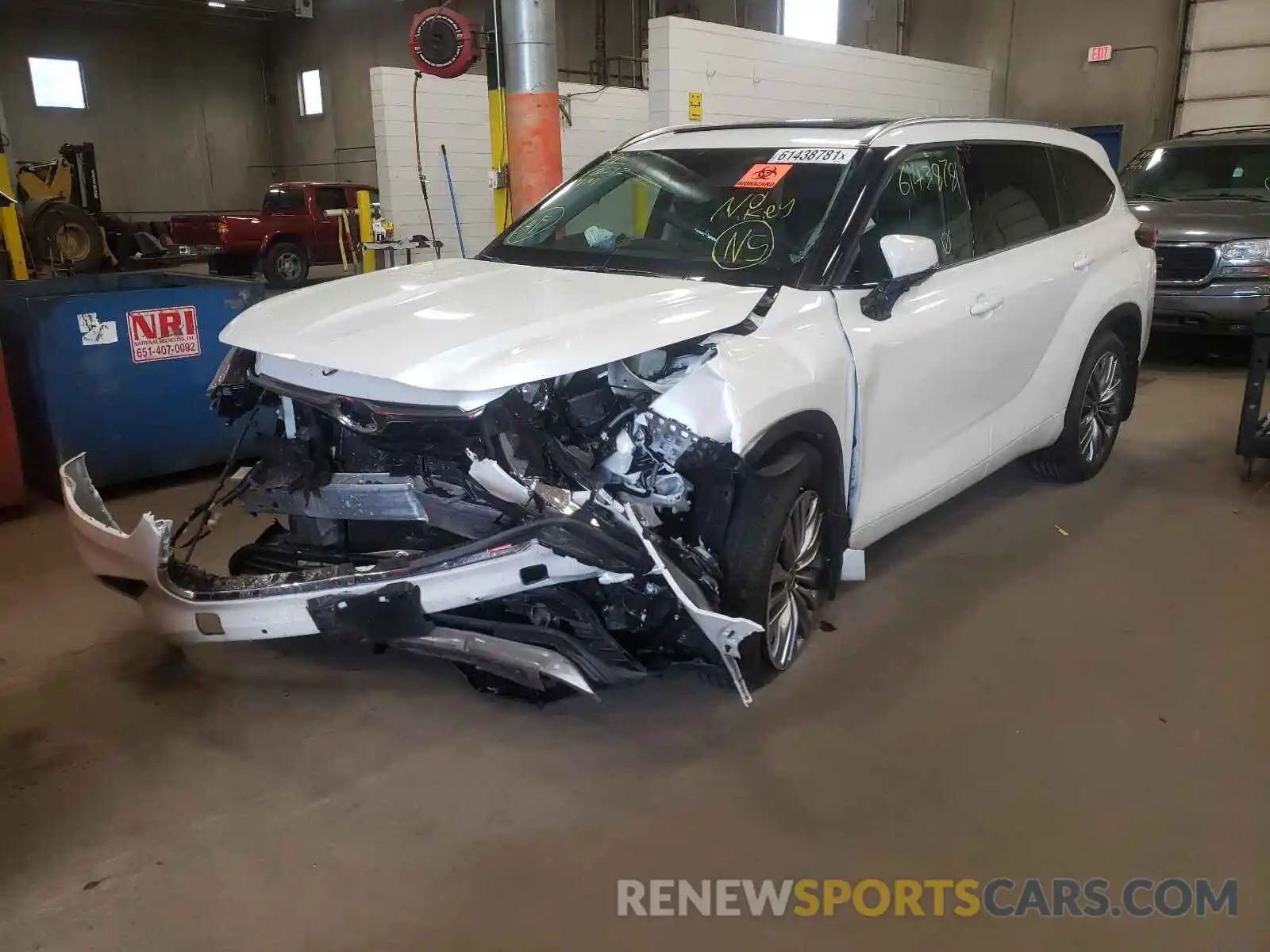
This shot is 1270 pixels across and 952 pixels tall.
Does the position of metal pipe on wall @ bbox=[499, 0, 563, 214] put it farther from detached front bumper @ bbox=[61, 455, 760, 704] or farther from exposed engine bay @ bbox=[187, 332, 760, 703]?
detached front bumper @ bbox=[61, 455, 760, 704]

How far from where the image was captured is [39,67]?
21.2 metres

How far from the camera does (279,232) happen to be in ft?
45.7

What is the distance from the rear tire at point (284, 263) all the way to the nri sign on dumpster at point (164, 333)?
870 cm

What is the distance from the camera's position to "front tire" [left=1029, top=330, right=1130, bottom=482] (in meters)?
4.79

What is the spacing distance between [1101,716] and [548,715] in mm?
1717

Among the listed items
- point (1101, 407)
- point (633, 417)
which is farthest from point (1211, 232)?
point (633, 417)

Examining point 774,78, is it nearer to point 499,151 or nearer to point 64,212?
point 499,151

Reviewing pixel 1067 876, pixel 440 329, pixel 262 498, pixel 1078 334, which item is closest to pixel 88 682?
pixel 262 498

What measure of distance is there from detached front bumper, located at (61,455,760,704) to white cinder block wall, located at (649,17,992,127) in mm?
5460

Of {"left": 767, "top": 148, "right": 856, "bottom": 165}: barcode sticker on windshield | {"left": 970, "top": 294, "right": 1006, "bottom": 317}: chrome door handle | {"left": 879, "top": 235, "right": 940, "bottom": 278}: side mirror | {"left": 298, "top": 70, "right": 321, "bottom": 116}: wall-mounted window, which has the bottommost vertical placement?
{"left": 970, "top": 294, "right": 1006, "bottom": 317}: chrome door handle

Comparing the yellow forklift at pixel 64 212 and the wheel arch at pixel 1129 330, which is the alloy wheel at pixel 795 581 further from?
the yellow forklift at pixel 64 212

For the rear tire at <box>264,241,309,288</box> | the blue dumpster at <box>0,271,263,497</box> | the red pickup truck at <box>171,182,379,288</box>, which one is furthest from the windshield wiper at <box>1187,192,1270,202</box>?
the rear tire at <box>264,241,309,288</box>

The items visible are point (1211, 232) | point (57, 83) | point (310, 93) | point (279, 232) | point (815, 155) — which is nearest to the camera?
point (815, 155)

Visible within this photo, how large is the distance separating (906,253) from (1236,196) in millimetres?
6661
